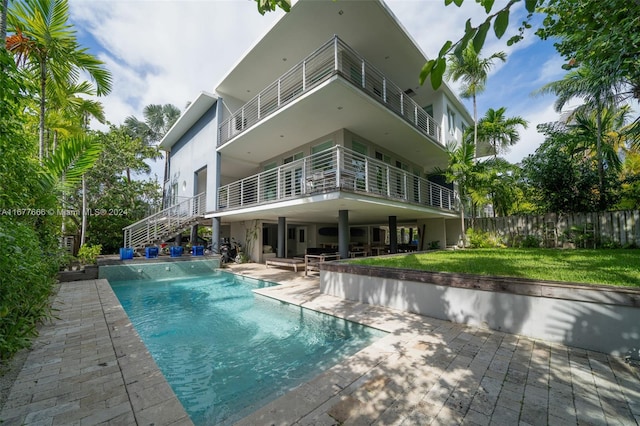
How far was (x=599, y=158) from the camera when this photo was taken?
12.3 metres

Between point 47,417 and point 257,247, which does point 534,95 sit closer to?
point 257,247

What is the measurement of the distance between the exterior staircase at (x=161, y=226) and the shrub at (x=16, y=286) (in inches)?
413

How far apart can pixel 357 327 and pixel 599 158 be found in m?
15.5

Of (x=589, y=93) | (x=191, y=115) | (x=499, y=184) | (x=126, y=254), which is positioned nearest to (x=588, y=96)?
(x=589, y=93)

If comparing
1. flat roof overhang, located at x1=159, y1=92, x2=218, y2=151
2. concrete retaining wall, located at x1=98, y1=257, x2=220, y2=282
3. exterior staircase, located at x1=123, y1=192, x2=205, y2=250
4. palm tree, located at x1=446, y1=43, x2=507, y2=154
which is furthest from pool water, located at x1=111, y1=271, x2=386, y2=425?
palm tree, located at x1=446, y1=43, x2=507, y2=154

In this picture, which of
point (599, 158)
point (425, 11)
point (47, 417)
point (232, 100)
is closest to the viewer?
point (47, 417)

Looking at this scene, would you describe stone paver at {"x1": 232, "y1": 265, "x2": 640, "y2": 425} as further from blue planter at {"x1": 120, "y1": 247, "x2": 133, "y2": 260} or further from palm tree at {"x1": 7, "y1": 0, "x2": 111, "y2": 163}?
blue planter at {"x1": 120, "y1": 247, "x2": 133, "y2": 260}

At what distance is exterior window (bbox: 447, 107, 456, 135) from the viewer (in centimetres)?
1566

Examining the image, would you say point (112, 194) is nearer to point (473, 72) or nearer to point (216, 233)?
point (216, 233)

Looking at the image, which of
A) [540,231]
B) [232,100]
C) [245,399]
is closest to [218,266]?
[232,100]

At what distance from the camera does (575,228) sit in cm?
1187

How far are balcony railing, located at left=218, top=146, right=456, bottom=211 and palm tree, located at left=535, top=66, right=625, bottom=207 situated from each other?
6409 mm

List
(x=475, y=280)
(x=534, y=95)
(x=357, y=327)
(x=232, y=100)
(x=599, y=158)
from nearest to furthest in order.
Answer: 1. (x=475, y=280)
2. (x=357, y=327)
3. (x=599, y=158)
4. (x=232, y=100)
5. (x=534, y=95)

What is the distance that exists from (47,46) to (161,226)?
1024 centimetres
